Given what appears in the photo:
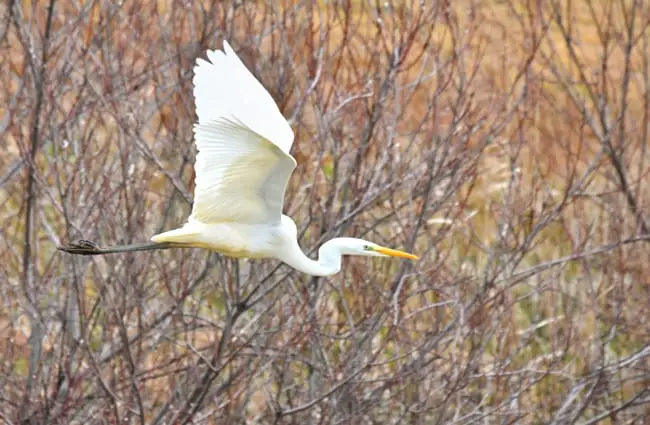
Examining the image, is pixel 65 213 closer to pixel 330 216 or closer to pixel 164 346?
pixel 330 216

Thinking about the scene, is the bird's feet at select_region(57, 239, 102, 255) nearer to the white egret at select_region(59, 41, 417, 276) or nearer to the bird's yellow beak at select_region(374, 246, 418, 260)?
the white egret at select_region(59, 41, 417, 276)

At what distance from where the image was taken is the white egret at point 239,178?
14.9 feet

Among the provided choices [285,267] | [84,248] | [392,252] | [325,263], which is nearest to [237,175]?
[325,263]

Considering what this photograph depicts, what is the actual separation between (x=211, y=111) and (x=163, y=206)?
257 centimetres

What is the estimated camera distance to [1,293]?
6.51 metres

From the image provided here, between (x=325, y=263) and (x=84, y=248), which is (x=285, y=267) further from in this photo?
(x=84, y=248)

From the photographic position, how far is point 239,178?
15.8 ft

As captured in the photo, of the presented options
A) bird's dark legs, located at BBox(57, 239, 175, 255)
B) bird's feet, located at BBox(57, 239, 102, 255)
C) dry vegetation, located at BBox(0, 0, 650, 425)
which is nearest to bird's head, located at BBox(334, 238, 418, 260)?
dry vegetation, located at BBox(0, 0, 650, 425)

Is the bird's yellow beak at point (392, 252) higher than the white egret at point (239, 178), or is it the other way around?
the white egret at point (239, 178)

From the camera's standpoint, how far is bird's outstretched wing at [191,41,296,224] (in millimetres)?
4508

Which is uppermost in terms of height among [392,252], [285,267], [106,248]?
[285,267]

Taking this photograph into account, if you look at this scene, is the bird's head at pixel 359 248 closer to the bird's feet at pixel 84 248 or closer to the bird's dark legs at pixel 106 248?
the bird's dark legs at pixel 106 248

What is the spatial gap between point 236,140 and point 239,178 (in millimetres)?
318

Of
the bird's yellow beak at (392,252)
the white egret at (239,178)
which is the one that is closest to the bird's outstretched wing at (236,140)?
the white egret at (239,178)
